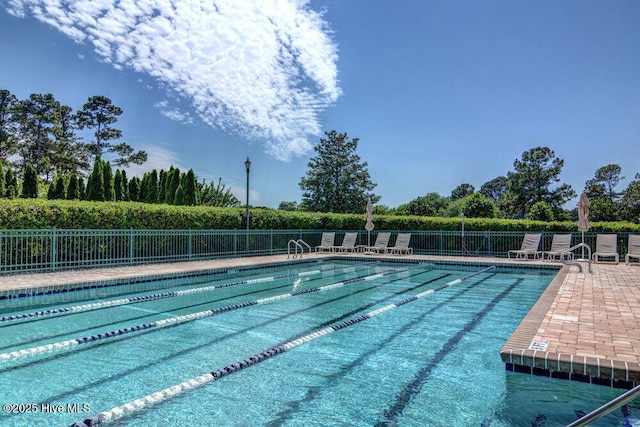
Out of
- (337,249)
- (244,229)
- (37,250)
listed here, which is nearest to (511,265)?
(337,249)

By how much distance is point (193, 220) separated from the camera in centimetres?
1529

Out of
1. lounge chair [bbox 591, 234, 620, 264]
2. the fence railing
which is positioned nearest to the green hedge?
the fence railing

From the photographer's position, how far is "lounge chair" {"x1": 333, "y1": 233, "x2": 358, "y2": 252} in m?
19.1

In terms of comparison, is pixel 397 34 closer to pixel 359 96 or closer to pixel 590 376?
pixel 359 96

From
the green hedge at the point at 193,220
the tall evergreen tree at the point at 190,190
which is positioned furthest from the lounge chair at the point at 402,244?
the tall evergreen tree at the point at 190,190

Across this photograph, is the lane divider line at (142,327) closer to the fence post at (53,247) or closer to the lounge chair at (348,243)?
the fence post at (53,247)

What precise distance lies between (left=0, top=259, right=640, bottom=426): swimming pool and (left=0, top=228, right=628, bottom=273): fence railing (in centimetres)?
301

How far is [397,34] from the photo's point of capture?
2039 centimetres

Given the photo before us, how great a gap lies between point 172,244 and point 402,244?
9.80 meters

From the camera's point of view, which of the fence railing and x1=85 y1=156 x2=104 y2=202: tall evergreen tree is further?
x1=85 y1=156 x2=104 y2=202: tall evergreen tree

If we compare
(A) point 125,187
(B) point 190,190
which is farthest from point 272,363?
(A) point 125,187

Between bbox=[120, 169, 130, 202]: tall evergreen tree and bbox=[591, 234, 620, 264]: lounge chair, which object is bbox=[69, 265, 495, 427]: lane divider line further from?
bbox=[120, 169, 130, 202]: tall evergreen tree

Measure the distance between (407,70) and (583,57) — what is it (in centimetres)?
823

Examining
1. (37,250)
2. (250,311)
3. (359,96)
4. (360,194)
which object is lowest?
(250,311)
